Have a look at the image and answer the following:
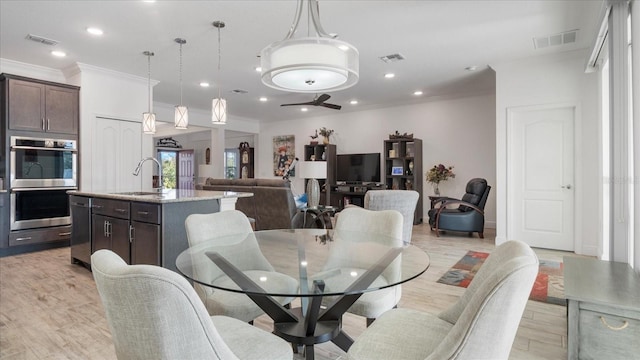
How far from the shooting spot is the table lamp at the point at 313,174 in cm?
539

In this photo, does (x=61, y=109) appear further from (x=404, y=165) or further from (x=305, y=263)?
(x=404, y=165)

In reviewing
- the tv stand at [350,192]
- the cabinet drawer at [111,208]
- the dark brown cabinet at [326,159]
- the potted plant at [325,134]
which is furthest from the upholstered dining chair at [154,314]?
the potted plant at [325,134]

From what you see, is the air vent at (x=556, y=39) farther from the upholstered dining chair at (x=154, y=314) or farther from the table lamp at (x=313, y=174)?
the upholstered dining chair at (x=154, y=314)

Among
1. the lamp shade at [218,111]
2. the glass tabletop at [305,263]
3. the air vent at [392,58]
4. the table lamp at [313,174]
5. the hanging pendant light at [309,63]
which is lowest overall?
the glass tabletop at [305,263]

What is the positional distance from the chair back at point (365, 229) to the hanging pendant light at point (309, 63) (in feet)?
3.04

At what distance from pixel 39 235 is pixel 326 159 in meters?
5.61

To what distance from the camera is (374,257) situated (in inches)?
73.3

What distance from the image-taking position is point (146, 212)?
120 inches

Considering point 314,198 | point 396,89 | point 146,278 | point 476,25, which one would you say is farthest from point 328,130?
point 146,278

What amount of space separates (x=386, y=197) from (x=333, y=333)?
8.64ft

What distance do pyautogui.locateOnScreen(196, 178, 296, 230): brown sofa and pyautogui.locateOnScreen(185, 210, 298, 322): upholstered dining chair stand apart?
2.97m

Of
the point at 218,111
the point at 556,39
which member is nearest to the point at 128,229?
the point at 218,111

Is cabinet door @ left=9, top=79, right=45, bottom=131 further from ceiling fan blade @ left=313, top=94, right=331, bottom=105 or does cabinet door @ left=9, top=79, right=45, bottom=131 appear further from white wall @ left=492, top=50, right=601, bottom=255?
white wall @ left=492, top=50, right=601, bottom=255

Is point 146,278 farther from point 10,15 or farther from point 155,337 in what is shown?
point 10,15
